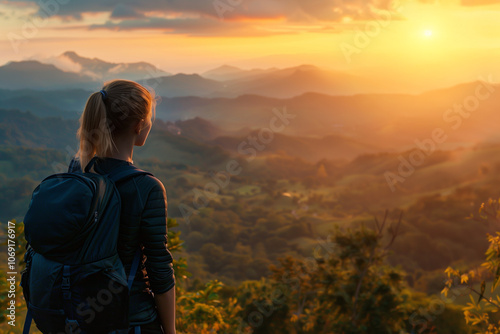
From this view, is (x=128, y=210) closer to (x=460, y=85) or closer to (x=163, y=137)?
(x=163, y=137)

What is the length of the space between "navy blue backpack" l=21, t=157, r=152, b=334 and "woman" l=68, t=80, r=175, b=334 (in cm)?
6

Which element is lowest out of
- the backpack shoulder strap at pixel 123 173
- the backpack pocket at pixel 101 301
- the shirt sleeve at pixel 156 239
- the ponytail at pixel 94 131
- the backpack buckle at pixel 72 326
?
the backpack buckle at pixel 72 326

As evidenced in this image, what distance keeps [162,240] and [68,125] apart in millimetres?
171495

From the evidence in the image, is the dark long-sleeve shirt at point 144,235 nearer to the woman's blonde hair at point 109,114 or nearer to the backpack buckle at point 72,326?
the woman's blonde hair at point 109,114

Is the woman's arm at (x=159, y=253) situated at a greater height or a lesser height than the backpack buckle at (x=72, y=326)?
greater

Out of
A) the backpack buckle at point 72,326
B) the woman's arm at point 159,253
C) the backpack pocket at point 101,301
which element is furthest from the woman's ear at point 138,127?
the backpack buckle at point 72,326

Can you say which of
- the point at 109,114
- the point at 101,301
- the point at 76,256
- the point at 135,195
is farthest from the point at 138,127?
the point at 101,301

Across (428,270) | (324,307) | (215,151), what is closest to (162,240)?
(324,307)

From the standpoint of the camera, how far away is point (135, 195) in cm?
144

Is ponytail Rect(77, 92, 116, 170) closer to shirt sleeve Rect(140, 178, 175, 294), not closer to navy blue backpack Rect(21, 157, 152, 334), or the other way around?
navy blue backpack Rect(21, 157, 152, 334)

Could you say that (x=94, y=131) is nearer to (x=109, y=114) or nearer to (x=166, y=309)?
(x=109, y=114)

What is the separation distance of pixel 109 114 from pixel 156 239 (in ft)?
1.56

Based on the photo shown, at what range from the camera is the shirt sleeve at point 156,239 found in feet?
4.76

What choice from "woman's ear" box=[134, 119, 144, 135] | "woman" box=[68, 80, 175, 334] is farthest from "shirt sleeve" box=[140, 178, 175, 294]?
"woman's ear" box=[134, 119, 144, 135]
